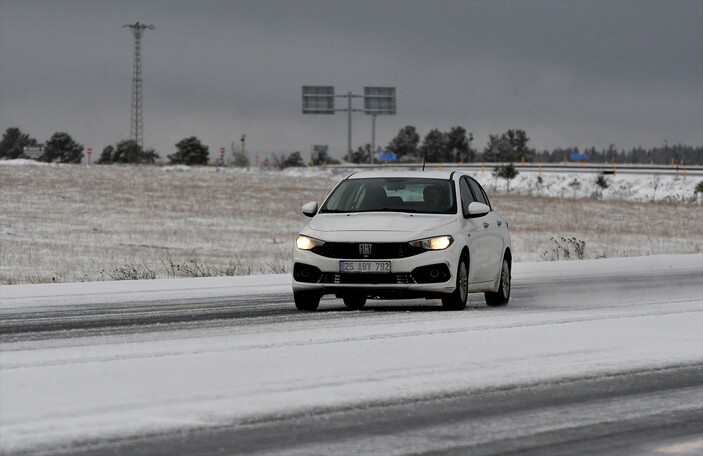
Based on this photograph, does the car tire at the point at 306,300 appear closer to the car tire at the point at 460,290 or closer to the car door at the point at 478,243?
the car tire at the point at 460,290

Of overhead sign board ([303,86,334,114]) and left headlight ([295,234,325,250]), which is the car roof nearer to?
left headlight ([295,234,325,250])

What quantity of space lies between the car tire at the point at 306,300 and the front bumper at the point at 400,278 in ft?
0.99

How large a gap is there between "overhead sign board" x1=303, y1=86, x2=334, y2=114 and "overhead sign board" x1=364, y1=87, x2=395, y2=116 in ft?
10.1

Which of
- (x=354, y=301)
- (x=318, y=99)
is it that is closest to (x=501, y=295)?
(x=354, y=301)

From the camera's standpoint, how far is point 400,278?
14875 millimetres

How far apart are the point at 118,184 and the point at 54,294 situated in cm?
4543

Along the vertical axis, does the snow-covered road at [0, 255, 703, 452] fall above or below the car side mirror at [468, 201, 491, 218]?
below

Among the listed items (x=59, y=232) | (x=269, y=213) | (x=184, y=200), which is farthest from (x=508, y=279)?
(x=184, y=200)

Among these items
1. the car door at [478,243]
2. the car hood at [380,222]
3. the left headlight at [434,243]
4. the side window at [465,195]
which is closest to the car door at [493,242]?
the car door at [478,243]

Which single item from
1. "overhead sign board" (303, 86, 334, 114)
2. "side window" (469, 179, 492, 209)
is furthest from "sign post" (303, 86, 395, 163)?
"side window" (469, 179, 492, 209)

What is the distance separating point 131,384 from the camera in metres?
9.29

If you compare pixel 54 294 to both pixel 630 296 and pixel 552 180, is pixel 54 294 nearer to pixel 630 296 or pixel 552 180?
pixel 630 296

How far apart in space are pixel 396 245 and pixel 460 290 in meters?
0.98

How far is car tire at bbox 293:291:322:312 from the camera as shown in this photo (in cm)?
1532
